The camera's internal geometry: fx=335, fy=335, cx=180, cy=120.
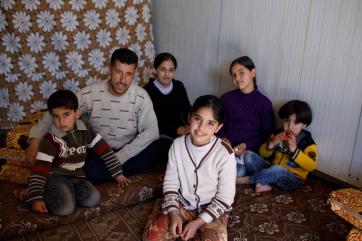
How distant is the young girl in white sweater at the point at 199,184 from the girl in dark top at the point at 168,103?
0.87 m

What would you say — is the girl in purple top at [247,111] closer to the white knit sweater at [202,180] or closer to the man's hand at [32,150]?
the white knit sweater at [202,180]

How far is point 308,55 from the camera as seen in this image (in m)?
2.11

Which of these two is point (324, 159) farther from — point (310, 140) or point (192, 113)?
point (192, 113)

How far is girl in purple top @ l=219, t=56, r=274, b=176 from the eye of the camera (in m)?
2.26

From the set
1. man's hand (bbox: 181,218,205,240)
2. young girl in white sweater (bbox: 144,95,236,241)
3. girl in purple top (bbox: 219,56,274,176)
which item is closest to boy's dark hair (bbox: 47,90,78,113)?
young girl in white sweater (bbox: 144,95,236,241)

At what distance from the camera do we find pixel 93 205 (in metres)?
1.79

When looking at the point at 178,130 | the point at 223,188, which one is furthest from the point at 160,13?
the point at 223,188

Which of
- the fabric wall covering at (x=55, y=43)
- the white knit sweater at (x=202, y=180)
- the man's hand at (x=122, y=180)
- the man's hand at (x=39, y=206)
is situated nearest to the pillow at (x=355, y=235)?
the white knit sweater at (x=202, y=180)

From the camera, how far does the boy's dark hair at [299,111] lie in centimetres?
204

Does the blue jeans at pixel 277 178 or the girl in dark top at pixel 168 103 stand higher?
the girl in dark top at pixel 168 103

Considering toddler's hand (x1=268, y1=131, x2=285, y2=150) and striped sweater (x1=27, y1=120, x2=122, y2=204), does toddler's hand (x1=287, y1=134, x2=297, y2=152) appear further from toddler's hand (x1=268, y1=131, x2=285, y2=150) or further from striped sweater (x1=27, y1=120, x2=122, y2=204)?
striped sweater (x1=27, y1=120, x2=122, y2=204)

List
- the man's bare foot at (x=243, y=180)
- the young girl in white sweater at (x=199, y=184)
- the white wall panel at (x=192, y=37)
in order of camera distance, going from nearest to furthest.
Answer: the young girl in white sweater at (x=199, y=184), the man's bare foot at (x=243, y=180), the white wall panel at (x=192, y=37)

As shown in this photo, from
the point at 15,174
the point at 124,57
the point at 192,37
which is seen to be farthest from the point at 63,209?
the point at 192,37

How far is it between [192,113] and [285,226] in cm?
76
